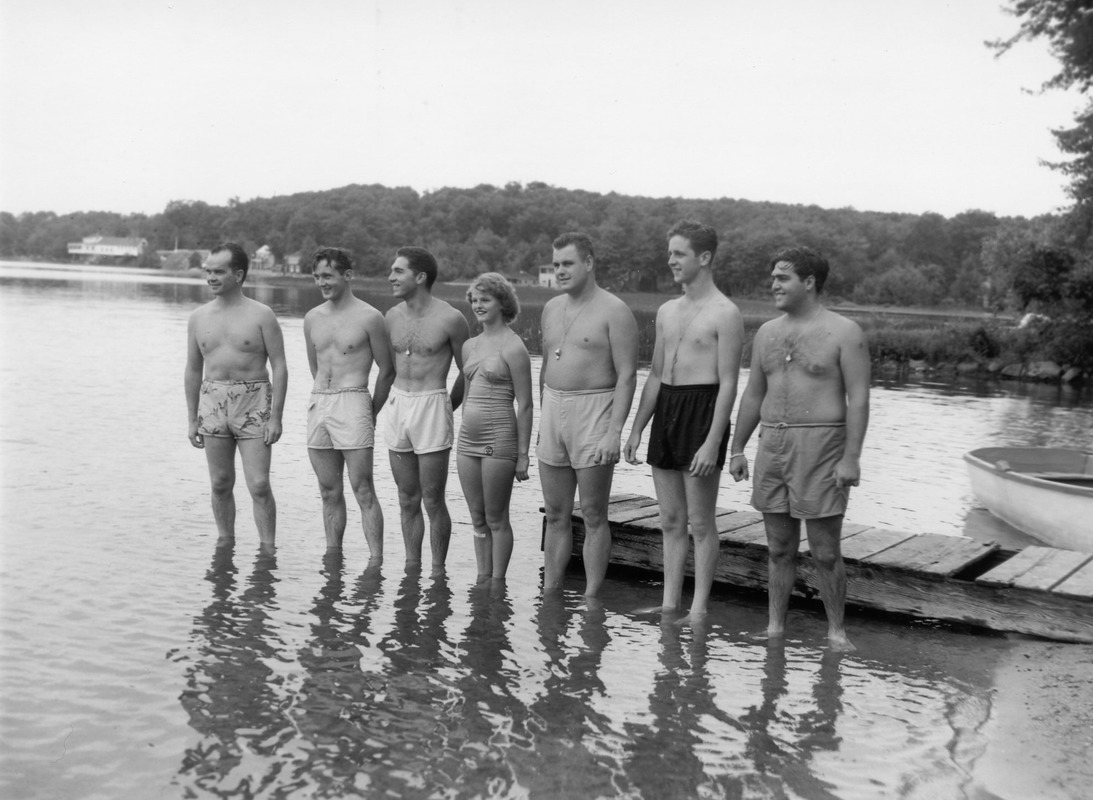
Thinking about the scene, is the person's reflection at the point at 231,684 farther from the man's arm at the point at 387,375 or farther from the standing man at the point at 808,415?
the standing man at the point at 808,415

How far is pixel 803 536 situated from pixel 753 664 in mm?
1738

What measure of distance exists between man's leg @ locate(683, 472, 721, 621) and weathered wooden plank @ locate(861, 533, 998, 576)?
3.51 feet

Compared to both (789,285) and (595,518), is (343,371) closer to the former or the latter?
(595,518)

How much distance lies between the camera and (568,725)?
5031 mm

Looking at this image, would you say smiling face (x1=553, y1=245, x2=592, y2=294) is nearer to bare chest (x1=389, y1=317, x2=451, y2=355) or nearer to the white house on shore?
bare chest (x1=389, y1=317, x2=451, y2=355)

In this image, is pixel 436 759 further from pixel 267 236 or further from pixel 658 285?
pixel 267 236

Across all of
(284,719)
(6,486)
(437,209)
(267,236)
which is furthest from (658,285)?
(284,719)

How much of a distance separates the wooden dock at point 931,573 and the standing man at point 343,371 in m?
1.70

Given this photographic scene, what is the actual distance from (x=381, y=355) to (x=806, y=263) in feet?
10.1

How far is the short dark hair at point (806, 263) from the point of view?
A: 598 centimetres

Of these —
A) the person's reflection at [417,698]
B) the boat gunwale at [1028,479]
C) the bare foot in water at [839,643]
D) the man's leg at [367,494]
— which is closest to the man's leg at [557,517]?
the person's reflection at [417,698]

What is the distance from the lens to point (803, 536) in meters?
7.55

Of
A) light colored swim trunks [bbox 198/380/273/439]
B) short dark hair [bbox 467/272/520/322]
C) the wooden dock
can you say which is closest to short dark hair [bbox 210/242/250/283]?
light colored swim trunks [bbox 198/380/273/439]

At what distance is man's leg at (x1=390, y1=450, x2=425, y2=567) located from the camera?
7387 mm
